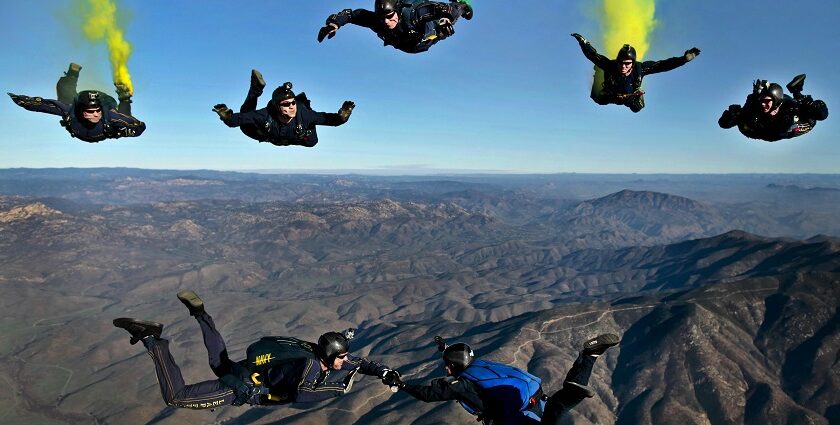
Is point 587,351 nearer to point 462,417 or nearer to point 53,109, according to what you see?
point 53,109

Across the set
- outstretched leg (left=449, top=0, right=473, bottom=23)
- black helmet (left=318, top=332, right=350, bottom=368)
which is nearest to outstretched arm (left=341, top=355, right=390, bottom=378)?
black helmet (left=318, top=332, right=350, bottom=368)

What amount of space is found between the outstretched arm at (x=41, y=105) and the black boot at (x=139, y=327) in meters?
8.54

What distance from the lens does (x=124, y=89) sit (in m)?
→ 18.6

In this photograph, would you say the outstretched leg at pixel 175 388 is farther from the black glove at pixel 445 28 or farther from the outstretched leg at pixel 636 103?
the outstretched leg at pixel 636 103

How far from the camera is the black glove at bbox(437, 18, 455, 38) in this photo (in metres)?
17.1

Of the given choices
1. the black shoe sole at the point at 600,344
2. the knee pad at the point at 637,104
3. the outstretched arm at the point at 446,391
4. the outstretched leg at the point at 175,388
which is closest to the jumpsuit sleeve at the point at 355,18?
the knee pad at the point at 637,104

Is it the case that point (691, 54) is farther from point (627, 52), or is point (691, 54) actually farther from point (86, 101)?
point (86, 101)

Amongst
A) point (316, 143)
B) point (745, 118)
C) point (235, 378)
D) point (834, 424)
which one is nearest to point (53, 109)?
point (316, 143)

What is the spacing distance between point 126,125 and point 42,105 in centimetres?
269

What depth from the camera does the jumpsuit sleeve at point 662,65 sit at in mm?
18859

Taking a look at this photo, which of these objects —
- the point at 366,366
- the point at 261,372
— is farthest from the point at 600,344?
the point at 261,372

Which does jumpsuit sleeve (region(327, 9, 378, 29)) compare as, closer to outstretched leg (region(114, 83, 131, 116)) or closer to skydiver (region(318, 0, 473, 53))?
skydiver (region(318, 0, 473, 53))

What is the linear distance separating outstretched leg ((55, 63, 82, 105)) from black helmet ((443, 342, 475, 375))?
54.7ft

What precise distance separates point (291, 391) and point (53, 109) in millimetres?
13681
